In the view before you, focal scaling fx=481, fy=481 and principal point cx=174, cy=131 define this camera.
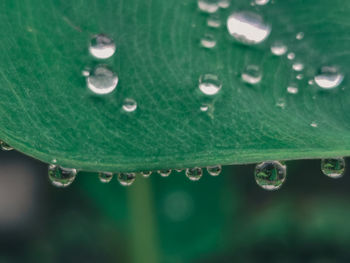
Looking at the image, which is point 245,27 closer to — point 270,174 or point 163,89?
point 163,89

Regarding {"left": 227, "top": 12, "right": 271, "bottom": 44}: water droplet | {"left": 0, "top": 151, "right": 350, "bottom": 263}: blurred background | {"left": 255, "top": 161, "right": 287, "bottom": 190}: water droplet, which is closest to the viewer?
{"left": 227, "top": 12, "right": 271, "bottom": 44}: water droplet

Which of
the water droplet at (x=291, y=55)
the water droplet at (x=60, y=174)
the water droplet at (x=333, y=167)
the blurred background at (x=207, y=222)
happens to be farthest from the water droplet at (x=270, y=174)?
the blurred background at (x=207, y=222)

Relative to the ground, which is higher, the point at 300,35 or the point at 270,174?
the point at 300,35

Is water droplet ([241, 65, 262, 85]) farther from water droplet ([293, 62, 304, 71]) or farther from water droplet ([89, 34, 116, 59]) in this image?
water droplet ([89, 34, 116, 59])

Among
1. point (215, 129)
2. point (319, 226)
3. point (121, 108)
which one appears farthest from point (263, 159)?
point (319, 226)

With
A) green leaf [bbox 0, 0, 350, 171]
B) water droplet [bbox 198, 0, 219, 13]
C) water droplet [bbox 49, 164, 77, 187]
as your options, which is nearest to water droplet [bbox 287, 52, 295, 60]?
green leaf [bbox 0, 0, 350, 171]

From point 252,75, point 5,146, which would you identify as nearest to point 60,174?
point 5,146
